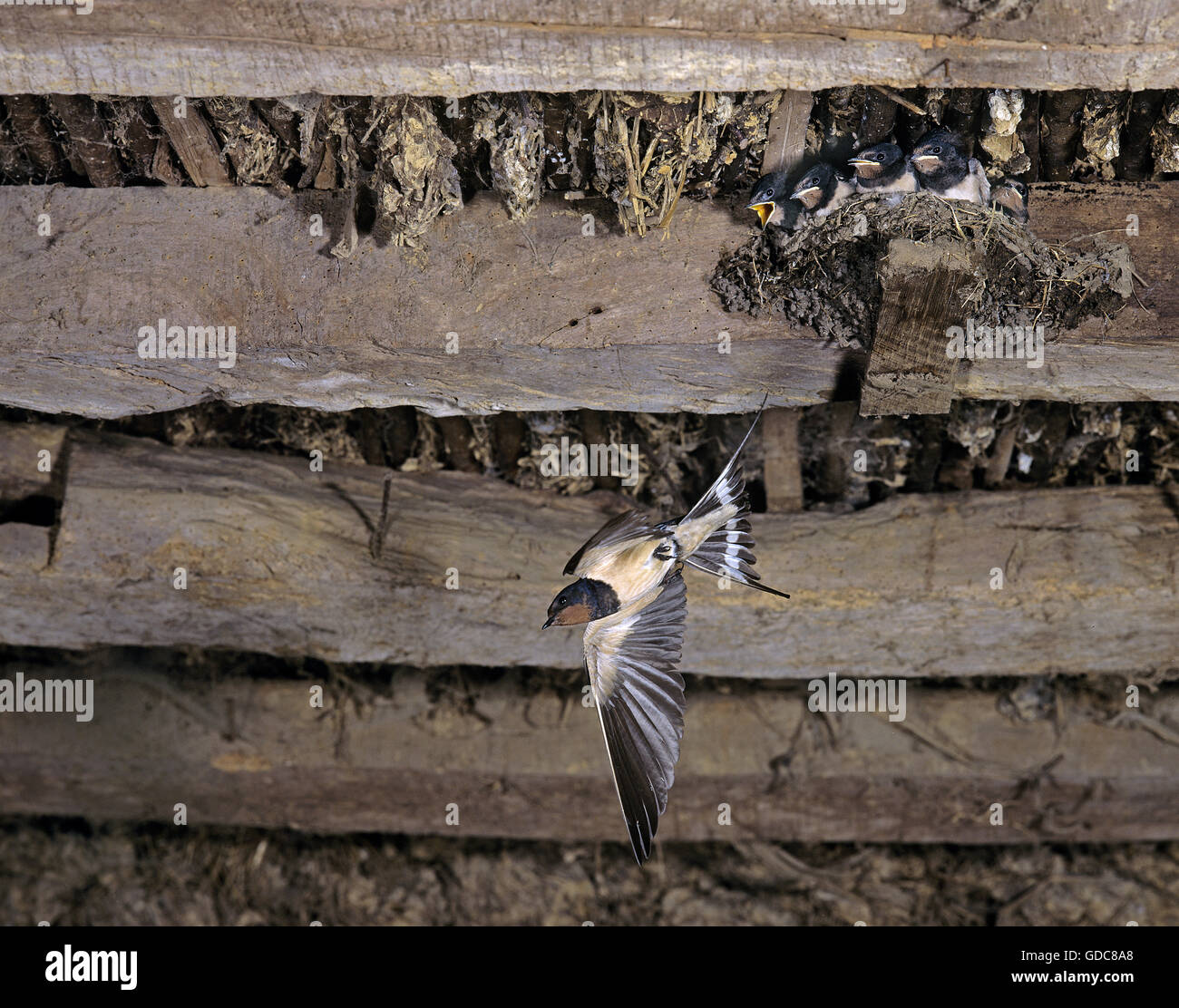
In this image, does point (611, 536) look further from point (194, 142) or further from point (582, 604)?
point (194, 142)

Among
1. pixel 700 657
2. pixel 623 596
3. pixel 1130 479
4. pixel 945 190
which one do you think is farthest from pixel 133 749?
pixel 1130 479

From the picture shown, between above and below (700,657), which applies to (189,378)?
above

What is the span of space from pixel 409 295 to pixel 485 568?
2.79 ft

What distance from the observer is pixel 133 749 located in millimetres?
3172

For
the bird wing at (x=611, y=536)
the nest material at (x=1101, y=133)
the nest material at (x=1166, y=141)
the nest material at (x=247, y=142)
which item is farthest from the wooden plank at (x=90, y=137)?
the nest material at (x=1166, y=141)

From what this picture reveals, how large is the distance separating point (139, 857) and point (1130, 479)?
346 cm

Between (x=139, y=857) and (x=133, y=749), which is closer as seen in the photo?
(x=133, y=749)

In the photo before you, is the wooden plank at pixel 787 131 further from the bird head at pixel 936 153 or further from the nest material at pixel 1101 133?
the nest material at pixel 1101 133

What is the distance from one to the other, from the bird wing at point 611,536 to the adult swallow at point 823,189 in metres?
0.70

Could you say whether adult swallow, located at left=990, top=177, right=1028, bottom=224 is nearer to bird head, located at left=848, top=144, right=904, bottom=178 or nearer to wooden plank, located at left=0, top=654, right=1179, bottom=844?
bird head, located at left=848, top=144, right=904, bottom=178

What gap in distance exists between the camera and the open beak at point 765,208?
193cm

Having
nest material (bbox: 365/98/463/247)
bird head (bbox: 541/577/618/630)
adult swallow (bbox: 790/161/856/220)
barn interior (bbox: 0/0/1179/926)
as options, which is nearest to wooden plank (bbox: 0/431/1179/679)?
barn interior (bbox: 0/0/1179/926)

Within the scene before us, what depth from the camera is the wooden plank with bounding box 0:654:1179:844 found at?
123 inches
